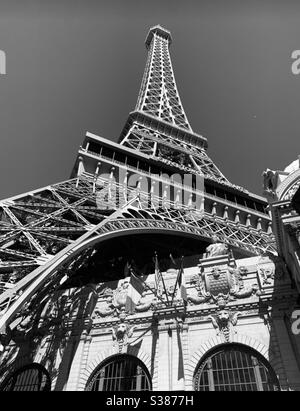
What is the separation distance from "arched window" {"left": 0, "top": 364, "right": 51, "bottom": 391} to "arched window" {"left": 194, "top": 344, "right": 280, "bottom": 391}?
8800 millimetres

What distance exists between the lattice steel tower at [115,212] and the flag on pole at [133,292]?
150 inches

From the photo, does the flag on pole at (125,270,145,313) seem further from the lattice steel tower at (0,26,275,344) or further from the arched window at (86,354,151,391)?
the lattice steel tower at (0,26,275,344)

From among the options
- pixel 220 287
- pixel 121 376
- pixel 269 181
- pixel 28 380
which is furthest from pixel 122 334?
pixel 269 181

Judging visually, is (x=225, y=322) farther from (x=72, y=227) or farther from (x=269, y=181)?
(x=72, y=227)

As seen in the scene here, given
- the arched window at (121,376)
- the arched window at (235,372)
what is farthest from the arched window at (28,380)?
the arched window at (235,372)

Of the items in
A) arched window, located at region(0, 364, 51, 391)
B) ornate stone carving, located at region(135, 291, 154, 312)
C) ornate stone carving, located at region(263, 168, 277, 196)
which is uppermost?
ornate stone carving, located at region(263, 168, 277, 196)

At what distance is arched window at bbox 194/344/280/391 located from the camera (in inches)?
651

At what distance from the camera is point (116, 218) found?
27031 mm

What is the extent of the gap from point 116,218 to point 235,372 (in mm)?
14747

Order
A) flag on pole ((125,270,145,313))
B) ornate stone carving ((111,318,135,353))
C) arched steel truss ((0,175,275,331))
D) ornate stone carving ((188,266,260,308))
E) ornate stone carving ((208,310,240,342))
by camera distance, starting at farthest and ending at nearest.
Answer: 1. flag on pole ((125,270,145,313))
2. ornate stone carving ((188,266,260,308))
3. ornate stone carving ((111,318,135,353))
4. ornate stone carving ((208,310,240,342))
5. arched steel truss ((0,175,275,331))

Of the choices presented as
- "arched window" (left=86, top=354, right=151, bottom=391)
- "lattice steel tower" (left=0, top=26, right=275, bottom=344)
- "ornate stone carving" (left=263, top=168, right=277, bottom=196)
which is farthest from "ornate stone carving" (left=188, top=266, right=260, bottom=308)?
"lattice steel tower" (left=0, top=26, right=275, bottom=344)
